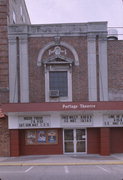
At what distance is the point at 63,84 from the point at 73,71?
50.9 inches

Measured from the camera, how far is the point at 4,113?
21.0 metres

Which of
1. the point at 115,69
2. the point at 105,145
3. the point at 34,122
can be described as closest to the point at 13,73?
the point at 34,122

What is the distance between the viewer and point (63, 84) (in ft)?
76.0

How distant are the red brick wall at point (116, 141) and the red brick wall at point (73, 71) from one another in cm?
342

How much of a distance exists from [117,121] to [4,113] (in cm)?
825

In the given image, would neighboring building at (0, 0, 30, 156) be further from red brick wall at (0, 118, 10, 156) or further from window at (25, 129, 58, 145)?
window at (25, 129, 58, 145)

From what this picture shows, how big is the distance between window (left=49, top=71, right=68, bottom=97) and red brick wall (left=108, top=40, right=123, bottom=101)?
136 inches

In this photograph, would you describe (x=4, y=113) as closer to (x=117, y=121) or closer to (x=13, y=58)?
(x=13, y=58)

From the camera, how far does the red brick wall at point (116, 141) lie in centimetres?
2244

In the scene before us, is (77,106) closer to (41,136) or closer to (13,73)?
(41,136)

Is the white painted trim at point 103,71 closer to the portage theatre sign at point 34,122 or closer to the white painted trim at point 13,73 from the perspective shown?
the portage theatre sign at point 34,122

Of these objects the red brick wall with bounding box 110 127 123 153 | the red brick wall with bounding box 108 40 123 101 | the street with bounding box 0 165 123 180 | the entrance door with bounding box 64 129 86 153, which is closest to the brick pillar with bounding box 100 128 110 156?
the red brick wall with bounding box 110 127 123 153

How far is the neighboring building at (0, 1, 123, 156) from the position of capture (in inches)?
846

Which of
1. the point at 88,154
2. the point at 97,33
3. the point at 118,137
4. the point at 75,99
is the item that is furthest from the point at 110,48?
the point at 88,154
